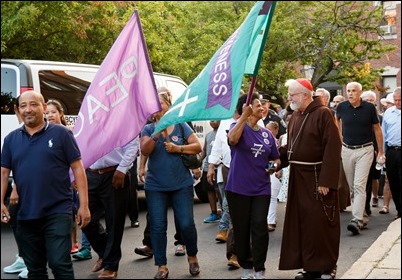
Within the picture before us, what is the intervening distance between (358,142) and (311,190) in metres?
3.25

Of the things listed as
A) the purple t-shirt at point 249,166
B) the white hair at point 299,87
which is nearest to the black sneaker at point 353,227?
the purple t-shirt at point 249,166

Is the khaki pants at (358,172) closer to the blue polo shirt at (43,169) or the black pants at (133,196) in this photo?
the black pants at (133,196)

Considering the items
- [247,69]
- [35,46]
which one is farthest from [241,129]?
[35,46]

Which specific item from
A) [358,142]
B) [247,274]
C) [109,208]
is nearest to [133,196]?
[109,208]

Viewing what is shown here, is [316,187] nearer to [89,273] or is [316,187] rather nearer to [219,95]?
[219,95]

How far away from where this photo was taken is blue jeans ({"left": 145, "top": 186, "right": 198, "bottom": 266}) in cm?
669

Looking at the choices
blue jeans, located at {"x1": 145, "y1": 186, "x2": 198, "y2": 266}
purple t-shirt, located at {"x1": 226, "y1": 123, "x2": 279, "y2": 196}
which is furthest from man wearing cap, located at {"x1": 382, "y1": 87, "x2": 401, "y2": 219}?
blue jeans, located at {"x1": 145, "y1": 186, "x2": 198, "y2": 266}

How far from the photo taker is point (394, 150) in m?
10.5

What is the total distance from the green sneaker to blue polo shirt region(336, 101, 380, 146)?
385 centimetres

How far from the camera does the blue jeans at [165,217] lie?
669 cm

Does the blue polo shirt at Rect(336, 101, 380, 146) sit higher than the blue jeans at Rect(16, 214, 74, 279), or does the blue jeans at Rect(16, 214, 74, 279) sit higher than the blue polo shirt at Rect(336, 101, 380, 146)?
the blue polo shirt at Rect(336, 101, 380, 146)

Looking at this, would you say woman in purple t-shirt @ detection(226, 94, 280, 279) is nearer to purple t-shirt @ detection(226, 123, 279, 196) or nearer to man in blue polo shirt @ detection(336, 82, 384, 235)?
purple t-shirt @ detection(226, 123, 279, 196)

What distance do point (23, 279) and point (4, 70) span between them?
3724 mm

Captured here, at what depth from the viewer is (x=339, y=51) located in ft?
72.5
